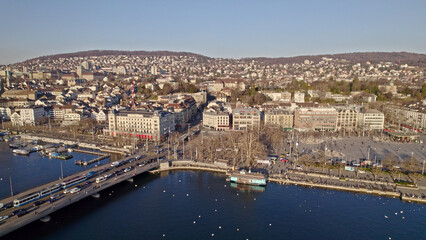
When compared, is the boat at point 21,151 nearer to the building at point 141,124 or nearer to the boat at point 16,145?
the boat at point 16,145

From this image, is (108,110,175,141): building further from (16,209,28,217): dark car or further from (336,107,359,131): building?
(336,107,359,131): building

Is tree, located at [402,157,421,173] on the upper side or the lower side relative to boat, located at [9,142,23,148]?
upper

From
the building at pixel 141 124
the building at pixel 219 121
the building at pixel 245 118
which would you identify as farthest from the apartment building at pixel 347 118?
the building at pixel 141 124

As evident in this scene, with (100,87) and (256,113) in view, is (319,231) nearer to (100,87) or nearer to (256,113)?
(256,113)

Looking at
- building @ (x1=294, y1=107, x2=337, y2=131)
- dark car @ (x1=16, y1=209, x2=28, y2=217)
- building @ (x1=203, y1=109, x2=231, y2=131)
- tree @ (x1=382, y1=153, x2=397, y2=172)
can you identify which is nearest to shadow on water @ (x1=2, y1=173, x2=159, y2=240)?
dark car @ (x1=16, y1=209, x2=28, y2=217)

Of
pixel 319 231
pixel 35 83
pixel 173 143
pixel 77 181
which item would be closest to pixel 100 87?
pixel 35 83
